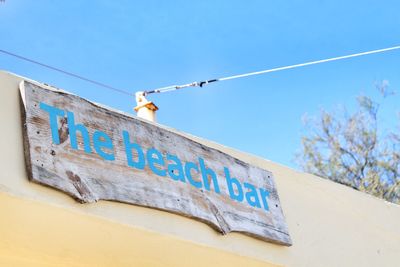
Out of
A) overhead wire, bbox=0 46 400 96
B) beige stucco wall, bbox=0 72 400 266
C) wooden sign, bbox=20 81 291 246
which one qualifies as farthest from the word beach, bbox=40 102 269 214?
overhead wire, bbox=0 46 400 96

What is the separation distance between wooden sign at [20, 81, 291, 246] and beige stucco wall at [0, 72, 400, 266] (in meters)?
0.06

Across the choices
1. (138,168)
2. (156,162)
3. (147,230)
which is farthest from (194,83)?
(147,230)

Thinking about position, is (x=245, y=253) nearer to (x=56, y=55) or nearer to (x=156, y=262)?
(x=156, y=262)

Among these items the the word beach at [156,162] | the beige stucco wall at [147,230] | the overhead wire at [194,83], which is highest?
the overhead wire at [194,83]

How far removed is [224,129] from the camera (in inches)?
360

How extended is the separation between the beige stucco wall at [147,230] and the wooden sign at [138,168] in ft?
0.20

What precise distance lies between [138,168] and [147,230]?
1.22 ft

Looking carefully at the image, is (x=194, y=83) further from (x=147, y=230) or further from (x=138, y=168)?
(x=147, y=230)

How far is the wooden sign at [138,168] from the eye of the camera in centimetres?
369

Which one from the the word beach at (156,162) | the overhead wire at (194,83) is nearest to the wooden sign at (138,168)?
the the word beach at (156,162)

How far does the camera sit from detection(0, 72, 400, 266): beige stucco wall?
354 centimetres

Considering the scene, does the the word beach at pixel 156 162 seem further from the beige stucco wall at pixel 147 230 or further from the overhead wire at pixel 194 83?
the overhead wire at pixel 194 83

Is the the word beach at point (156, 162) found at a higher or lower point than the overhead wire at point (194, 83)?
lower

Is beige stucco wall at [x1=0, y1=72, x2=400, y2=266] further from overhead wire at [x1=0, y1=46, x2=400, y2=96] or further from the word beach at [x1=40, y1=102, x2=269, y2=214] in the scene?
overhead wire at [x1=0, y1=46, x2=400, y2=96]
